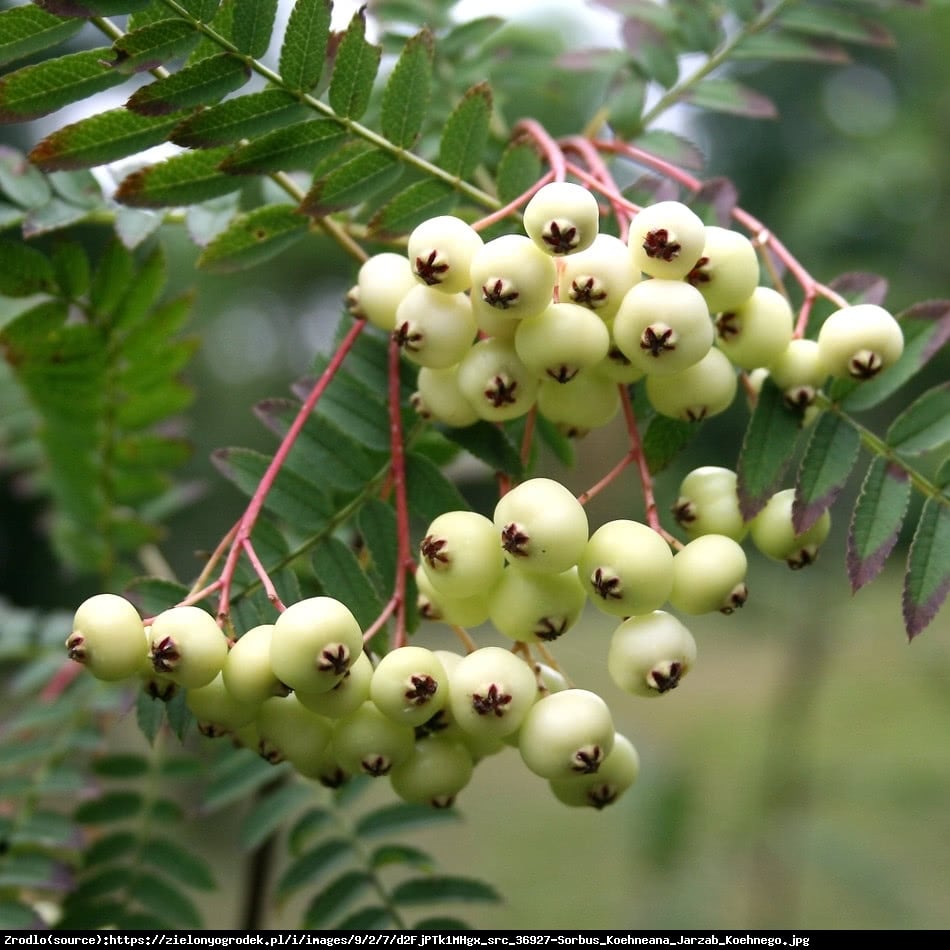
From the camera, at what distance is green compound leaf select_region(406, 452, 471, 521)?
0.67m

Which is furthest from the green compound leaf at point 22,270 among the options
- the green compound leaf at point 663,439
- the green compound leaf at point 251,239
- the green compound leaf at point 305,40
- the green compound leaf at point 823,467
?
the green compound leaf at point 823,467

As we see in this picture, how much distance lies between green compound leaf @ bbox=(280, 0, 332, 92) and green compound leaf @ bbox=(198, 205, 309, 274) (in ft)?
0.32

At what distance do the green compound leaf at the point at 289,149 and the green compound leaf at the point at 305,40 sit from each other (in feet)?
0.10

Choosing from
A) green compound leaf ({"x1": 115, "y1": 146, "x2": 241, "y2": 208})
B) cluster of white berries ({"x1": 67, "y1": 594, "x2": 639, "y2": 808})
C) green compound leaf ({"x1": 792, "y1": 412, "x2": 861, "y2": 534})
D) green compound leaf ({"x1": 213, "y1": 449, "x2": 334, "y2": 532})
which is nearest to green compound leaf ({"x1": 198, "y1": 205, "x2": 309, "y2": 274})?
green compound leaf ({"x1": 115, "y1": 146, "x2": 241, "y2": 208})

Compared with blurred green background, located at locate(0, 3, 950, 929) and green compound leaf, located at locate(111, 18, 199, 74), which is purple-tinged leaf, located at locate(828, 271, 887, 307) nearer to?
blurred green background, located at locate(0, 3, 950, 929)

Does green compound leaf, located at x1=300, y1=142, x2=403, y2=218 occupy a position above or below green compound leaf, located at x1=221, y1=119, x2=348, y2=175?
below

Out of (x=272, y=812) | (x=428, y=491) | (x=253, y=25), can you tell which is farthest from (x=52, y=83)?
(x=272, y=812)

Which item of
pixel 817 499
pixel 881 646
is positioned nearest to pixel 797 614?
pixel 881 646

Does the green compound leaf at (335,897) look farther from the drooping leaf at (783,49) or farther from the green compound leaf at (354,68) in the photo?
the drooping leaf at (783,49)

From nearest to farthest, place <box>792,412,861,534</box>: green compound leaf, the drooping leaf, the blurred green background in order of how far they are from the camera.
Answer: <box>792,412,861,534</box>: green compound leaf < the drooping leaf < the blurred green background

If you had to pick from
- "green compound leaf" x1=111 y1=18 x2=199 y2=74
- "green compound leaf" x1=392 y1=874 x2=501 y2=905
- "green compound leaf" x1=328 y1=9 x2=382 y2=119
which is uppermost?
"green compound leaf" x1=111 y1=18 x2=199 y2=74

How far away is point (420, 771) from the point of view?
60 cm

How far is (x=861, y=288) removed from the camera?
0.74 meters

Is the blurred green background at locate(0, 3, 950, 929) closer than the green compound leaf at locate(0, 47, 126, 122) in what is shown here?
No
